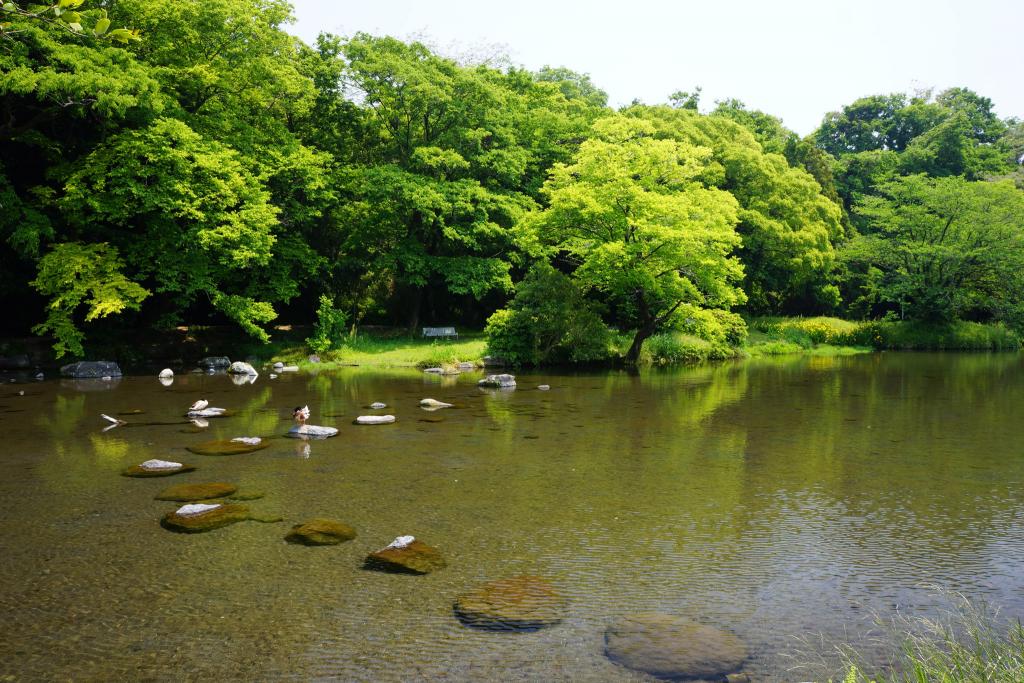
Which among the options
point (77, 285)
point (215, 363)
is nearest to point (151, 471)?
point (77, 285)

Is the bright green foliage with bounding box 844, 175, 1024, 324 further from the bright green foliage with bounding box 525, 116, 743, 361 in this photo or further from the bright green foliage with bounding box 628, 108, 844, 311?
the bright green foliage with bounding box 525, 116, 743, 361

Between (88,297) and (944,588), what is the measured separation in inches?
1053

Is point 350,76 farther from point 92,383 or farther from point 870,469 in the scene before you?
point 870,469

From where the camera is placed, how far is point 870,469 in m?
10.2

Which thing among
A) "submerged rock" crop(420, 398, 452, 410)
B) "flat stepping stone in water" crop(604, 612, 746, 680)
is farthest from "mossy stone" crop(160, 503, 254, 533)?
"submerged rock" crop(420, 398, 452, 410)

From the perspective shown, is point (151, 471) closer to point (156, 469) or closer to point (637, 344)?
point (156, 469)

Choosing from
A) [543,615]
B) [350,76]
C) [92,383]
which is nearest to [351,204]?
[350,76]

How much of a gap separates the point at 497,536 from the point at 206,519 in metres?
3.29

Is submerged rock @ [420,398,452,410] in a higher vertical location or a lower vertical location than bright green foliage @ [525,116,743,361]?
lower

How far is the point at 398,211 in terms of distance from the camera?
30.7 m

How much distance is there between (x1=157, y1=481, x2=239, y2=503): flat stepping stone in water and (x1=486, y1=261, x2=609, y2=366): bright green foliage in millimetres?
16552

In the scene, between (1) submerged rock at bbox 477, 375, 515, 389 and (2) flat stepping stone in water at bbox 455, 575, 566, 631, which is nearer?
(2) flat stepping stone in water at bbox 455, 575, 566, 631

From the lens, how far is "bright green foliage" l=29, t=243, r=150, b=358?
22.3 meters

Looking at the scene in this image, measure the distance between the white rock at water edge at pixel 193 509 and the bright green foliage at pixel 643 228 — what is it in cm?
1850
